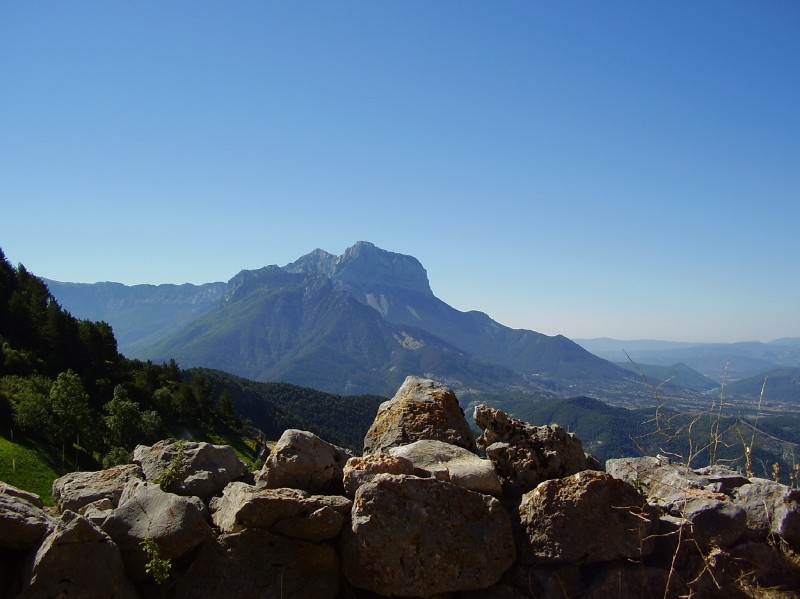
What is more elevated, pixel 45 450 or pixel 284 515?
pixel 284 515

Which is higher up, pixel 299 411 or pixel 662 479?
pixel 662 479

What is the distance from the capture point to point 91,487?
7465 millimetres

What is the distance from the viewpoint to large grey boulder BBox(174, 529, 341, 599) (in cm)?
585

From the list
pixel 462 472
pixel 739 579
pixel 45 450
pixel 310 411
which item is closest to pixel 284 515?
pixel 462 472

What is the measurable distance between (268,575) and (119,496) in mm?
2801

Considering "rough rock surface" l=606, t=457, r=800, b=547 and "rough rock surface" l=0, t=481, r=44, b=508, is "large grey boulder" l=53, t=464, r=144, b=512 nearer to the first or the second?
"rough rock surface" l=0, t=481, r=44, b=508

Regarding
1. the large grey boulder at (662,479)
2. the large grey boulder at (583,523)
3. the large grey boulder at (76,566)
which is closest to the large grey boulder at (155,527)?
the large grey boulder at (76,566)

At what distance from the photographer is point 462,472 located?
7.04 meters

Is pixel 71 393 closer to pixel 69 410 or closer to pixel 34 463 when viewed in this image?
pixel 69 410

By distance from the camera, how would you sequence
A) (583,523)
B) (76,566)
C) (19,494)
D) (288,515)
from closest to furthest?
(76,566) < (288,515) < (583,523) < (19,494)

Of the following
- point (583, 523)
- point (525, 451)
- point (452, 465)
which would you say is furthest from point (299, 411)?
point (583, 523)

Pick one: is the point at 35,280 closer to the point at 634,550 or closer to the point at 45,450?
the point at 45,450

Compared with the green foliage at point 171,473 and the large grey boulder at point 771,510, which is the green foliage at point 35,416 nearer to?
the green foliage at point 171,473

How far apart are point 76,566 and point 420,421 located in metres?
5.16
